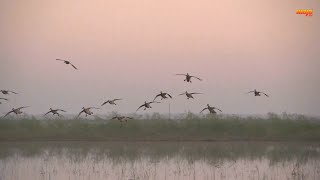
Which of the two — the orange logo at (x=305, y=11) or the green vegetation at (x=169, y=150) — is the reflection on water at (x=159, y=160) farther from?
the orange logo at (x=305, y=11)

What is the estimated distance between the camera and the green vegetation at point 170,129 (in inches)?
356

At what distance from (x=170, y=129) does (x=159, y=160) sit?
1634 mm

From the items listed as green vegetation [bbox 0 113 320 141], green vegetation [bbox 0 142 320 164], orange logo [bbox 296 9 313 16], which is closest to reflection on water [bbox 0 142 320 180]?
green vegetation [bbox 0 142 320 164]

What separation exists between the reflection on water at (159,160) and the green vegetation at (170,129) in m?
0.16

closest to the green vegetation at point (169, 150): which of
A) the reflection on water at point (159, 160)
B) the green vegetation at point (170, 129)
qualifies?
the reflection on water at point (159, 160)

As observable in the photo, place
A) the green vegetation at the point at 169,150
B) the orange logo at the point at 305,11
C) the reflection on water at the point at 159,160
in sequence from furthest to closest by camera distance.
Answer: the orange logo at the point at 305,11 → the green vegetation at the point at 169,150 → the reflection on water at the point at 159,160

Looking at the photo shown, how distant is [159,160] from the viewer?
25.3 feet

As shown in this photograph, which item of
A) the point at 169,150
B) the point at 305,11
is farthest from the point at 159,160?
the point at 305,11

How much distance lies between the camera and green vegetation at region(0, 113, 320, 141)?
9.04 m

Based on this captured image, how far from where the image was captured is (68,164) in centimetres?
734

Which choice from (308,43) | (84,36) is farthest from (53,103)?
(308,43)

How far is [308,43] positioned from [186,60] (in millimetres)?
1890

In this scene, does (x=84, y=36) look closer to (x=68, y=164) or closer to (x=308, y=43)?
(x=68, y=164)

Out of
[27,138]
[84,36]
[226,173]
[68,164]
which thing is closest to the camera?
[226,173]
